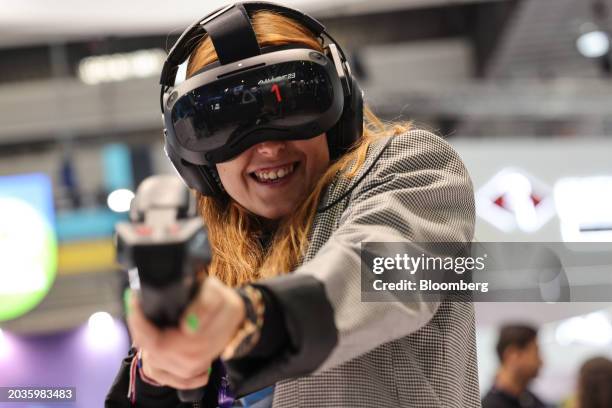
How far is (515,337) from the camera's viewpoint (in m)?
3.39

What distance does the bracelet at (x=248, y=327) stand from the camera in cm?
80

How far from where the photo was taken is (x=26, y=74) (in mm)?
9703

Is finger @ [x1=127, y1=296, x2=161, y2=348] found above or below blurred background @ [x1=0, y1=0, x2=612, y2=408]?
below

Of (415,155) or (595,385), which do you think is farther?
(595,385)

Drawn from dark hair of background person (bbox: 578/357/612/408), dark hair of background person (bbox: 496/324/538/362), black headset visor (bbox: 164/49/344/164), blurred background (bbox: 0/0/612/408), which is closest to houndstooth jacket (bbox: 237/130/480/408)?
black headset visor (bbox: 164/49/344/164)

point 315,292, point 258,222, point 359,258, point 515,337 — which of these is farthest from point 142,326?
point 515,337

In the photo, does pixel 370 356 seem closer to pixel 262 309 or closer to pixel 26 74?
pixel 262 309

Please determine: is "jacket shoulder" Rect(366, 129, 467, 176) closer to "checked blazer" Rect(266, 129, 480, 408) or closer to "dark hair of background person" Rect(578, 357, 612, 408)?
"checked blazer" Rect(266, 129, 480, 408)

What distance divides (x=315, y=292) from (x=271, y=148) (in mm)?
460

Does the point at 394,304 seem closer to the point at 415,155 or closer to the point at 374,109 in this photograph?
the point at 415,155

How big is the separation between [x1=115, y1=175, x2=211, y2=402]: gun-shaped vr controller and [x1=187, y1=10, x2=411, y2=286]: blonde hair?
44cm

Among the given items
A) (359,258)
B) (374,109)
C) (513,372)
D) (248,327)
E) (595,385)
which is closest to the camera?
(248,327)

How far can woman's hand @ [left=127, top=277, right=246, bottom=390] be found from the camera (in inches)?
28.8

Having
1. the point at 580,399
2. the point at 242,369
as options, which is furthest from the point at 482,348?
the point at 242,369
